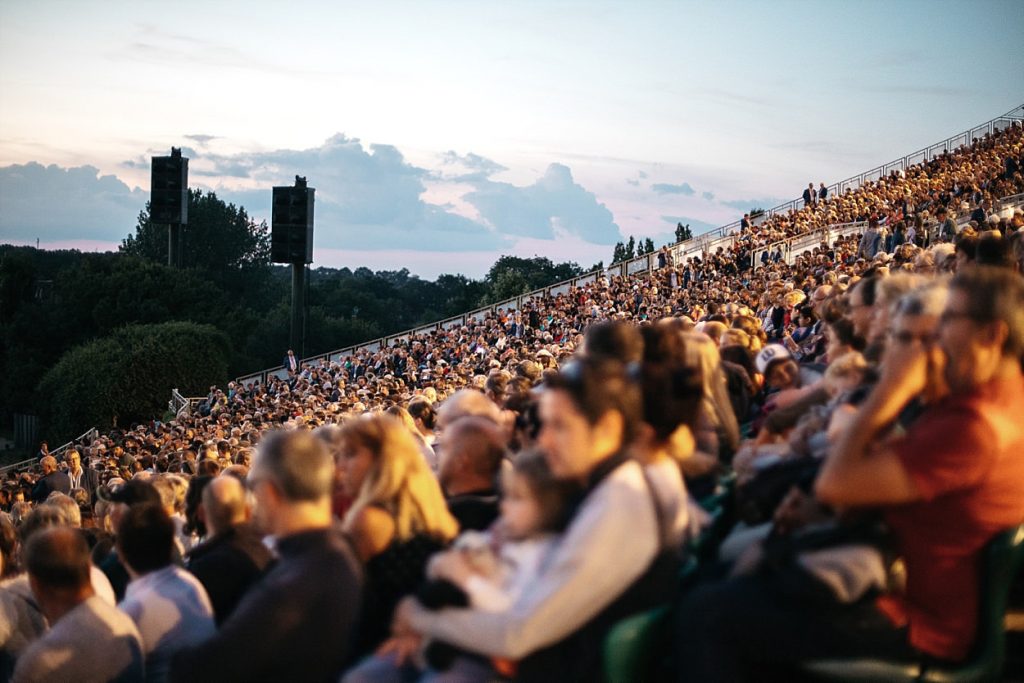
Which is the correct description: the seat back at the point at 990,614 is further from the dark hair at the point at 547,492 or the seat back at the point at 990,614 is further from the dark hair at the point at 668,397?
the dark hair at the point at 547,492

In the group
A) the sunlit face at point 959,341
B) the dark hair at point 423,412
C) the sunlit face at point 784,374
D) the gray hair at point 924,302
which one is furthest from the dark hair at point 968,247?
the sunlit face at point 959,341

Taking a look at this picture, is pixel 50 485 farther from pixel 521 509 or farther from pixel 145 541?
pixel 521 509

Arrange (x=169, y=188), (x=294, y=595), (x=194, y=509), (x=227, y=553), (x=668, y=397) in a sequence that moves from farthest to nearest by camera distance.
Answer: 1. (x=169, y=188)
2. (x=194, y=509)
3. (x=227, y=553)
4. (x=668, y=397)
5. (x=294, y=595)

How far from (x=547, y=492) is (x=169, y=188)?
42.1 meters

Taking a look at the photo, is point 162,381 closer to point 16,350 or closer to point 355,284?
point 16,350

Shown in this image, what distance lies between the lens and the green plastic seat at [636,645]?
267 centimetres

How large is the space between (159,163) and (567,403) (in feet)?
139

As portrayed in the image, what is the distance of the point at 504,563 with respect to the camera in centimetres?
277

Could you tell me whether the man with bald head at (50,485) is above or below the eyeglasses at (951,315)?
below

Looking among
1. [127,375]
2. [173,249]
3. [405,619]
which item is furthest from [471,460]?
[173,249]

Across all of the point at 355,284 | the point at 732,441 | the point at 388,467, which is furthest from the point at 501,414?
the point at 355,284

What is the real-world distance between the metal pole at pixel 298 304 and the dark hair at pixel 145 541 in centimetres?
3480

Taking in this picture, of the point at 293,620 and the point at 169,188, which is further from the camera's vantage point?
the point at 169,188

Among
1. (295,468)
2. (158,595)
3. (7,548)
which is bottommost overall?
(7,548)
